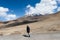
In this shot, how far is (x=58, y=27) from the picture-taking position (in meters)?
51.7

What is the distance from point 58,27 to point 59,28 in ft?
3.38

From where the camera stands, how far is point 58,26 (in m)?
52.5

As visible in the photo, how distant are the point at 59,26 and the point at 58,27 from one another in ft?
2.96

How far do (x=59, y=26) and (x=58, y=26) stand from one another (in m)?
0.27

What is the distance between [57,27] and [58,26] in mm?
815

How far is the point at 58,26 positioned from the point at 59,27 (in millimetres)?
945

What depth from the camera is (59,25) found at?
53.6m

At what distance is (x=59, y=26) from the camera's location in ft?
172

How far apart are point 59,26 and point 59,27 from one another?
0.92m

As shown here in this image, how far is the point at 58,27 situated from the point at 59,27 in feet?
0.88

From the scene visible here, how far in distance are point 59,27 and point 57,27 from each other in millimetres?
543

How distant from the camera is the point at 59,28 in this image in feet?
166
